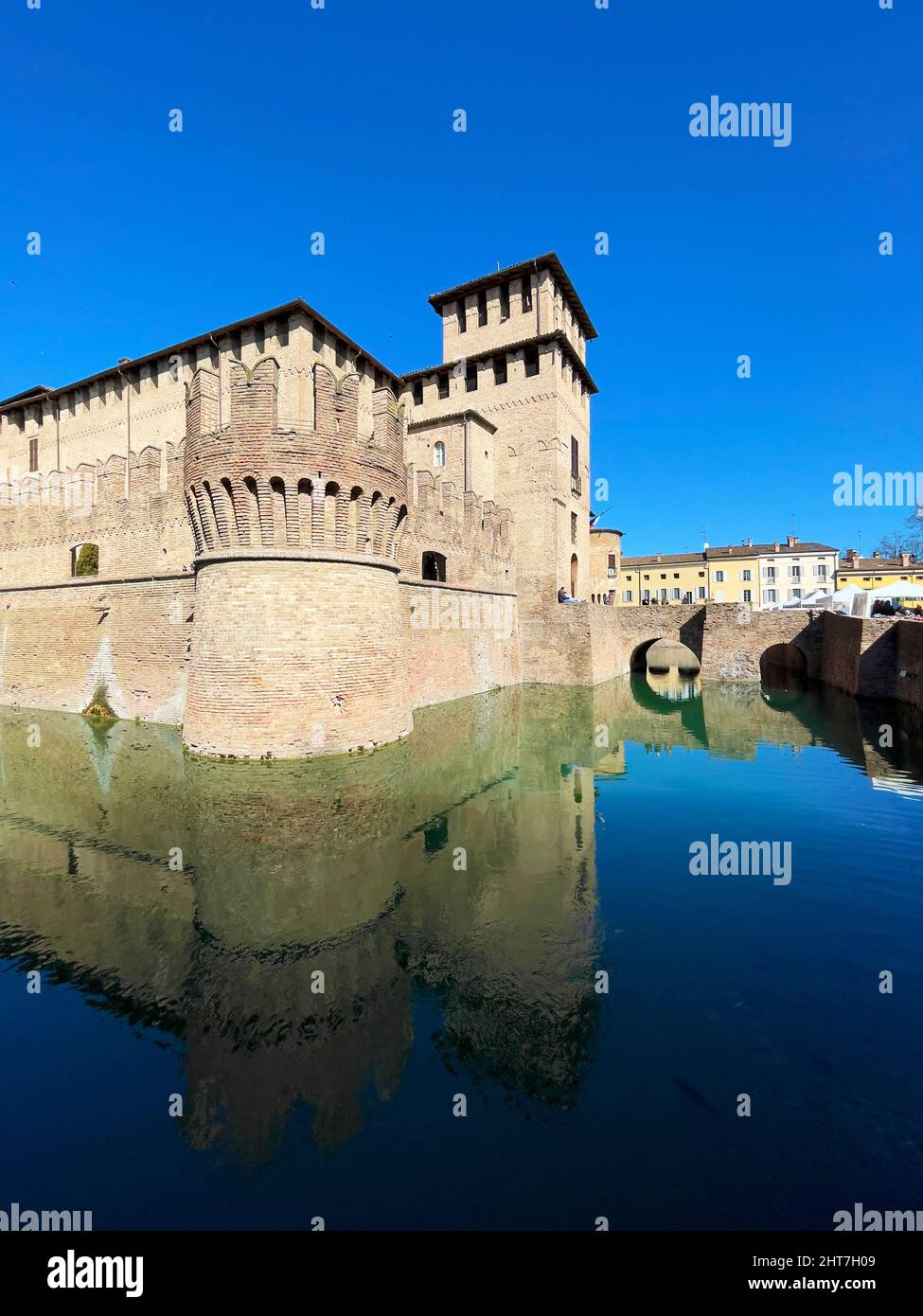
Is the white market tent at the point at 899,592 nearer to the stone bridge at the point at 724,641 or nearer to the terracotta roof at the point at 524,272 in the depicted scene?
the stone bridge at the point at 724,641

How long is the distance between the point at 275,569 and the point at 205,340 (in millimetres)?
18815

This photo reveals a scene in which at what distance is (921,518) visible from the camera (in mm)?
43344

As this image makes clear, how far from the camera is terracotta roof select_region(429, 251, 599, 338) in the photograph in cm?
2825

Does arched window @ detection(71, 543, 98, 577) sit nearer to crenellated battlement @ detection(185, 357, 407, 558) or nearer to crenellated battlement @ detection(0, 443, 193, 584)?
crenellated battlement @ detection(0, 443, 193, 584)

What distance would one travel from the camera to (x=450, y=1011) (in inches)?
169

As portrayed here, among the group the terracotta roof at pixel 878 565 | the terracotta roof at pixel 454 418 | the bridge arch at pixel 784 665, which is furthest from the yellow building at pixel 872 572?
the terracotta roof at pixel 454 418

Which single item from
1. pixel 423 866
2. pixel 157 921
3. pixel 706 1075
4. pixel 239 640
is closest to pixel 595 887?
pixel 423 866

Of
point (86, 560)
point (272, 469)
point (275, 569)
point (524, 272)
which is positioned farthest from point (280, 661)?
point (524, 272)

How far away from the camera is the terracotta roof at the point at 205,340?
70.1 ft

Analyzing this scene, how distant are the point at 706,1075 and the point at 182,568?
684 inches

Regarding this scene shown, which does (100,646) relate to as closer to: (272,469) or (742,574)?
(272,469)

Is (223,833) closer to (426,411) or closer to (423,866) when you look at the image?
(423,866)

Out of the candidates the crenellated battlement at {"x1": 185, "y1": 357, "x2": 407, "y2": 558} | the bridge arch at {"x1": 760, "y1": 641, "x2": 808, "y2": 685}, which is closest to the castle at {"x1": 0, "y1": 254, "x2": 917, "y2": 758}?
the crenellated battlement at {"x1": 185, "y1": 357, "x2": 407, "y2": 558}

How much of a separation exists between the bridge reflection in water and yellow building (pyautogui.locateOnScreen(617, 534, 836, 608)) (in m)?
53.0
